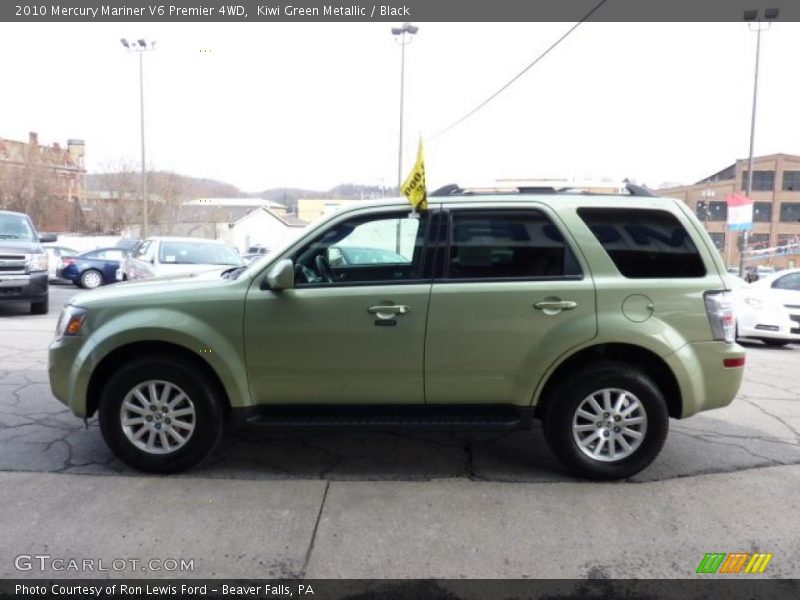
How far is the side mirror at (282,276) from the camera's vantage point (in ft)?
12.3

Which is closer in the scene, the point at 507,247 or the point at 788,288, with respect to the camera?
the point at 507,247

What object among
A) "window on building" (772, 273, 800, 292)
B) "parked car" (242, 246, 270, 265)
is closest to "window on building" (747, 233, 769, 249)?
"parked car" (242, 246, 270, 265)

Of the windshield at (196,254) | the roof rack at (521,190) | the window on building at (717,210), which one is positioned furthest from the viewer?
the window on building at (717,210)

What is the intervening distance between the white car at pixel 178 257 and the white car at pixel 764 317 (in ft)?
28.9

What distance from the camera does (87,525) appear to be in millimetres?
3242

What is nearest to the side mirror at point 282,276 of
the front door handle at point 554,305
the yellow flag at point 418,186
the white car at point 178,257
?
the yellow flag at point 418,186

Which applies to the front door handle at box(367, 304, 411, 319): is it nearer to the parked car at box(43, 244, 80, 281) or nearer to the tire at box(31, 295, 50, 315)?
the tire at box(31, 295, 50, 315)

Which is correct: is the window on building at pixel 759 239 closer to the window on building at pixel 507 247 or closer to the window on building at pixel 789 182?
the window on building at pixel 789 182

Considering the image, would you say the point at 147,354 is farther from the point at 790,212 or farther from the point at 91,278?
the point at 790,212

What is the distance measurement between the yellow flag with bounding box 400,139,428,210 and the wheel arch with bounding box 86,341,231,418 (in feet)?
5.69


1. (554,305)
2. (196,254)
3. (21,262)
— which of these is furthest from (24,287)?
(554,305)

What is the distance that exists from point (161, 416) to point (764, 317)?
10045 mm

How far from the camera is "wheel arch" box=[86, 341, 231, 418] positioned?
390cm

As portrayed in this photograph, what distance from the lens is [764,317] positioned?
10141 millimetres
